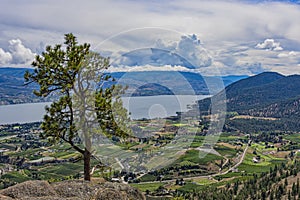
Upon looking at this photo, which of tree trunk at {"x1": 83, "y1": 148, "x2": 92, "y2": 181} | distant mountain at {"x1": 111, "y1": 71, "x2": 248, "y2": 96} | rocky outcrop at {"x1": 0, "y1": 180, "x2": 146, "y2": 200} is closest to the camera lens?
rocky outcrop at {"x1": 0, "y1": 180, "x2": 146, "y2": 200}

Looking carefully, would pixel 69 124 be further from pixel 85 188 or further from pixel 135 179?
pixel 135 179

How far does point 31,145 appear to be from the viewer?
358 feet

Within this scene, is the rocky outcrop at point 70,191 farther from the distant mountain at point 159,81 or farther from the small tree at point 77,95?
the distant mountain at point 159,81

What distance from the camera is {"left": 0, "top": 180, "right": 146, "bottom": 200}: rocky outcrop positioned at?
8.73 metres

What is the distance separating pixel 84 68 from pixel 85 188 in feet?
13.1

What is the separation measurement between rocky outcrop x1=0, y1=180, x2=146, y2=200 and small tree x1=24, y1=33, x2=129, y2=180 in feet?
5.46

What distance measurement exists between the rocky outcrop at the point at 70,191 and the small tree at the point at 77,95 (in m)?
1.66

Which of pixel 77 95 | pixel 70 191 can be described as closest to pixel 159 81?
pixel 77 95

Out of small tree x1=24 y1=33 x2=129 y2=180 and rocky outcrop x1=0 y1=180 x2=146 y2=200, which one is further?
small tree x1=24 y1=33 x2=129 y2=180

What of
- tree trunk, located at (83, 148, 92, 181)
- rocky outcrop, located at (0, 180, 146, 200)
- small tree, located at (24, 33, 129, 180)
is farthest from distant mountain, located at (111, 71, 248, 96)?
rocky outcrop, located at (0, 180, 146, 200)

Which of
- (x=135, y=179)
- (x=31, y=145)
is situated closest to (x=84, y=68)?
(x=135, y=179)

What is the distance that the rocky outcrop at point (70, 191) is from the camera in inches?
344

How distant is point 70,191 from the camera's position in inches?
368

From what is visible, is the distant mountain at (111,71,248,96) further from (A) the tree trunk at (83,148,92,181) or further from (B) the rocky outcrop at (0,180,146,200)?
A: (B) the rocky outcrop at (0,180,146,200)
